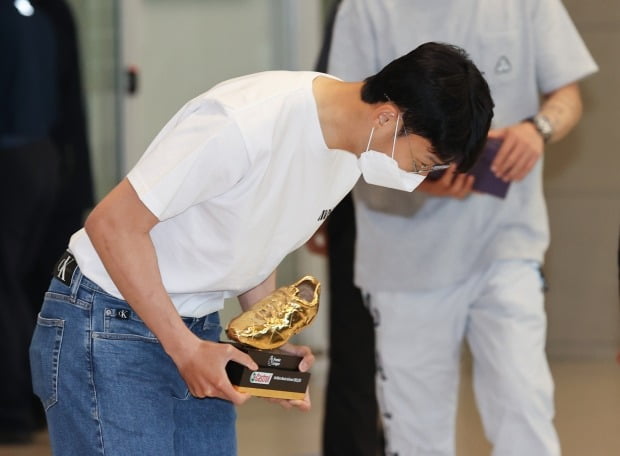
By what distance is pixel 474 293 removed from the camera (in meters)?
2.73

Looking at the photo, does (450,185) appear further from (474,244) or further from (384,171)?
(384,171)

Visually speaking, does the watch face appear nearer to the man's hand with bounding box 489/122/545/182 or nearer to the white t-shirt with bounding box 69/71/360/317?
the man's hand with bounding box 489/122/545/182

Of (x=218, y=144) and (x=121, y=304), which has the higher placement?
(x=218, y=144)

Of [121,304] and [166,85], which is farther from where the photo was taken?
[166,85]

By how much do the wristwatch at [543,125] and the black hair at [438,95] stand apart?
2.77 feet

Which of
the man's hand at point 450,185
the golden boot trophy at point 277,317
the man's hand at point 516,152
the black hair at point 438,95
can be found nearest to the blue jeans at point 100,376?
the golden boot trophy at point 277,317

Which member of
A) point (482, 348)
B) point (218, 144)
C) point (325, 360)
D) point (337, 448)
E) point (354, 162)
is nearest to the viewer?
point (218, 144)

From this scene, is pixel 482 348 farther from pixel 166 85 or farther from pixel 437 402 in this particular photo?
pixel 166 85

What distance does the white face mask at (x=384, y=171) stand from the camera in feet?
6.31

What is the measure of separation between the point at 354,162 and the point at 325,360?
3630 mm

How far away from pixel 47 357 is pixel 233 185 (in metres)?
0.43

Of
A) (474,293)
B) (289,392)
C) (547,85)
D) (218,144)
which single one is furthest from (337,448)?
(218,144)

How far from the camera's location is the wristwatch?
2.70 m

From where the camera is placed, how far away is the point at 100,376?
186 cm
